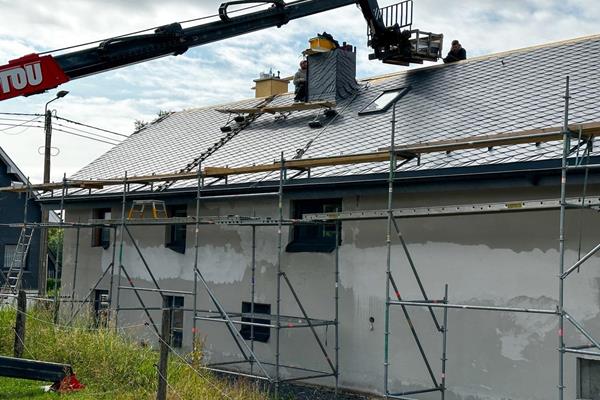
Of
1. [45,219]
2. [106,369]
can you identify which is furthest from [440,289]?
[45,219]

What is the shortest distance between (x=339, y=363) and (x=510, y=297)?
12.2 ft

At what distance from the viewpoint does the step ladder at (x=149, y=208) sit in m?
18.3

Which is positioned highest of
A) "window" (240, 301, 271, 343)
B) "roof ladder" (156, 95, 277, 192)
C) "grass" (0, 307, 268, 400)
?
"roof ladder" (156, 95, 277, 192)

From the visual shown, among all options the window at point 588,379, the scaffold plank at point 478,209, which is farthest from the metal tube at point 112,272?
the window at point 588,379

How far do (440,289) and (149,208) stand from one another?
8630 mm

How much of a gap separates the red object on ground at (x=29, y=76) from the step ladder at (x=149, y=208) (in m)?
4.38

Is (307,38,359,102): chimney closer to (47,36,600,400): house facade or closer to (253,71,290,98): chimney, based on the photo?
(47,36,600,400): house facade

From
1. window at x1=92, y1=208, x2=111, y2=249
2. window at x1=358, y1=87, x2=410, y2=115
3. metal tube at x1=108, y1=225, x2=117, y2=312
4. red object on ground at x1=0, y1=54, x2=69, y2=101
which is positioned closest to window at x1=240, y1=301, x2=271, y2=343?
metal tube at x1=108, y1=225, x2=117, y2=312

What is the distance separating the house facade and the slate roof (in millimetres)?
47

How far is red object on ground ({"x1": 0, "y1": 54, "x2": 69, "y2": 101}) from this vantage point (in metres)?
13.9

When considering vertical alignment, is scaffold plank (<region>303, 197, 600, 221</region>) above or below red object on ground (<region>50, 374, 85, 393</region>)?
above

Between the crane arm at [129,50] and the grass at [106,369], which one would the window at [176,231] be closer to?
the grass at [106,369]

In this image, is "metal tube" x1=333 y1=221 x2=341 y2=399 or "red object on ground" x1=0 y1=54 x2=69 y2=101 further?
"metal tube" x1=333 y1=221 x2=341 y2=399

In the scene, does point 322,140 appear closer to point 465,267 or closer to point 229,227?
point 229,227
